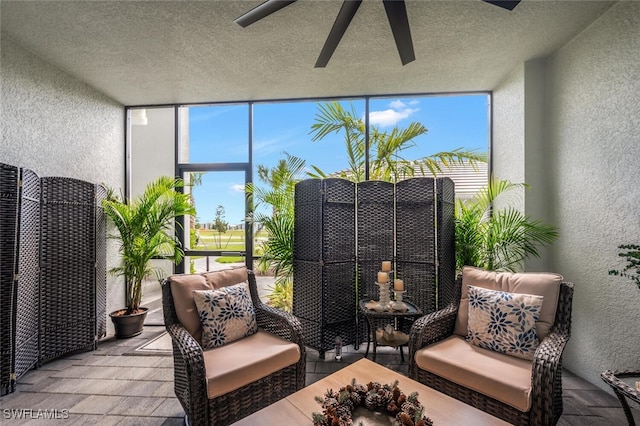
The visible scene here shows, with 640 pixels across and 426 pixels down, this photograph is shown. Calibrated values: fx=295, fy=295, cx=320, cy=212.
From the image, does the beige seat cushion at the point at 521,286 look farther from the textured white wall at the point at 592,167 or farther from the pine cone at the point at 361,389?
the pine cone at the point at 361,389

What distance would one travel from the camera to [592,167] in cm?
242

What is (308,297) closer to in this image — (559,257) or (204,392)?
(204,392)

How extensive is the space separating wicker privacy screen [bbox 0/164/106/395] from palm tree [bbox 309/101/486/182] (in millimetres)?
2487

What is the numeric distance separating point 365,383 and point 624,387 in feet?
4.22

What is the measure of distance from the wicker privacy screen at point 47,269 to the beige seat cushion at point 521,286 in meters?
3.50

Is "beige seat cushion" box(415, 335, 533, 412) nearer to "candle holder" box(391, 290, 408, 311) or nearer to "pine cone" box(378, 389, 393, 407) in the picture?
"candle holder" box(391, 290, 408, 311)

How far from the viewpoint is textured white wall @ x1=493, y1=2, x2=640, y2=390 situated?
2150 mm

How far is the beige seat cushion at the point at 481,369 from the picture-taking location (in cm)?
162

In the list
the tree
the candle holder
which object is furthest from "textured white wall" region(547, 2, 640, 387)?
the tree

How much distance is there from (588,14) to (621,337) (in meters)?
2.48

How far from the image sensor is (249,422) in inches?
51.9

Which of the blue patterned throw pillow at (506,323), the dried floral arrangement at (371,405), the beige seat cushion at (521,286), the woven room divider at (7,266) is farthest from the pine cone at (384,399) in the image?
the woven room divider at (7,266)

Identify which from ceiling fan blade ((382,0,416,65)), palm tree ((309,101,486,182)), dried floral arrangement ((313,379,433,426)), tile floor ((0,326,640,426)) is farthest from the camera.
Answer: palm tree ((309,101,486,182))

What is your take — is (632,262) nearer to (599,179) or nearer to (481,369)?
(599,179)
